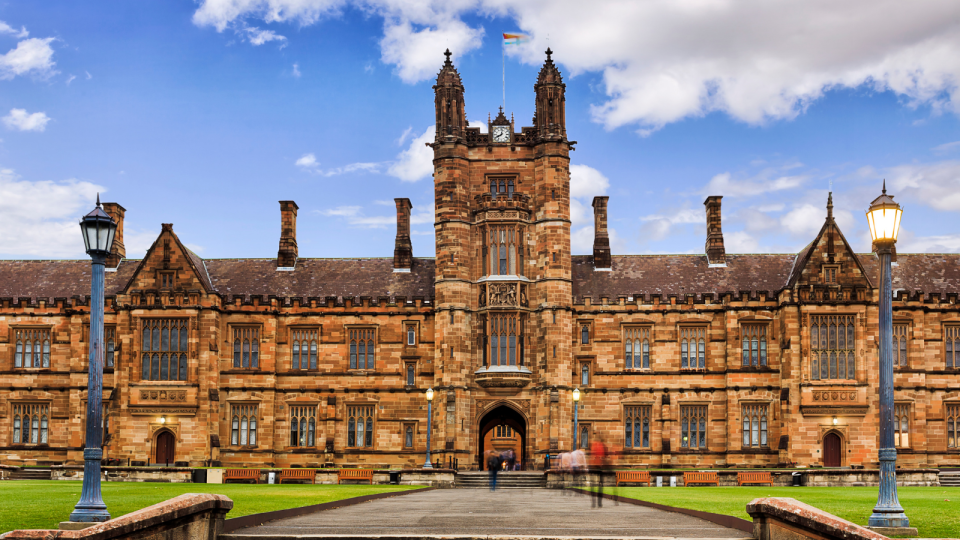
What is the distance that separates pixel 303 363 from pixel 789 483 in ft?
85.1

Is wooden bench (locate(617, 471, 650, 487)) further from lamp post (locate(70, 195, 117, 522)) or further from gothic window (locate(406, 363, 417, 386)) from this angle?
lamp post (locate(70, 195, 117, 522))

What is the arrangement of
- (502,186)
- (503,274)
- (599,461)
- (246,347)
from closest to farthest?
1. (599,461)
2. (503,274)
3. (246,347)
4. (502,186)

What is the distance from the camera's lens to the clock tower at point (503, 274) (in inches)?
1838

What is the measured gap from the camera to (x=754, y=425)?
4703 cm

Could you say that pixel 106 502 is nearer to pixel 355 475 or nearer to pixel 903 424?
pixel 355 475

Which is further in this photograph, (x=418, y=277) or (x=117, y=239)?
(x=117, y=239)

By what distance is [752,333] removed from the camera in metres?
47.5

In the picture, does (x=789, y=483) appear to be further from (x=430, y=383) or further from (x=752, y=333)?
(x=430, y=383)

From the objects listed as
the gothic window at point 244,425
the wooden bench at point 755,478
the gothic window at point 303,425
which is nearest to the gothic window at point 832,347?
the wooden bench at point 755,478

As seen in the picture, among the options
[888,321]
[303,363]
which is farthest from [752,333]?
[888,321]

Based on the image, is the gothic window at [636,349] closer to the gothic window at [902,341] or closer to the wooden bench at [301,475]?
the gothic window at [902,341]

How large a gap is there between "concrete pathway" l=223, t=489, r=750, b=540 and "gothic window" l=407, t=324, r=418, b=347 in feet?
79.1

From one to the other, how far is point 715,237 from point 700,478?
60.4 feet

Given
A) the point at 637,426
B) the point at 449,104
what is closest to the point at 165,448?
the point at 449,104
